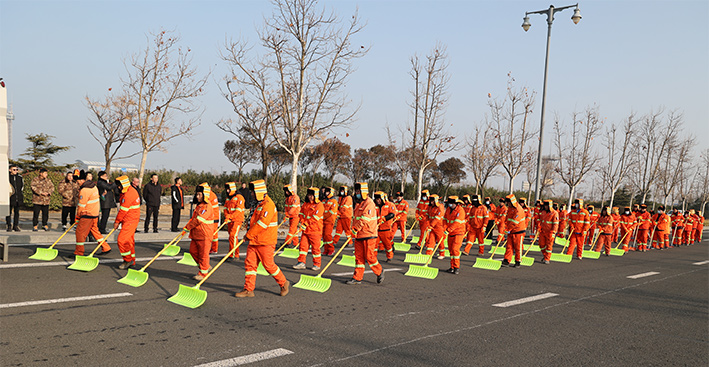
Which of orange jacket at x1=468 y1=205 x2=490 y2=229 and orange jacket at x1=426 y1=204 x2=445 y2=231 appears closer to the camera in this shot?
orange jacket at x1=426 y1=204 x2=445 y2=231

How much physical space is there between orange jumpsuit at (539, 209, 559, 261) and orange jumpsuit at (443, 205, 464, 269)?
12.7 ft

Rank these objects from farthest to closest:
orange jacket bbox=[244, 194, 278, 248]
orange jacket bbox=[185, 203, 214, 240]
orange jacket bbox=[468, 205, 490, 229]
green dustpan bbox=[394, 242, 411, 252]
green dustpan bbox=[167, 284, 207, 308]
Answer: green dustpan bbox=[394, 242, 411, 252] → orange jacket bbox=[468, 205, 490, 229] → orange jacket bbox=[185, 203, 214, 240] → orange jacket bbox=[244, 194, 278, 248] → green dustpan bbox=[167, 284, 207, 308]

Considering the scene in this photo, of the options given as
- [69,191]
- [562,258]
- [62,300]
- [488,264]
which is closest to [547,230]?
[562,258]

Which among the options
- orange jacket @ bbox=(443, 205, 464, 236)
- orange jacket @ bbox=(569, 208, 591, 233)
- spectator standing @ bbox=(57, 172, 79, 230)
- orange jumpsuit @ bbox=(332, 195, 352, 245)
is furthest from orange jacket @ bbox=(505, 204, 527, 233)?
spectator standing @ bbox=(57, 172, 79, 230)

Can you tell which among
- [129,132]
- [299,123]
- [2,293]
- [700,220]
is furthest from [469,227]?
[700,220]

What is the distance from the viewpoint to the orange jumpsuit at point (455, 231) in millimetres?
11078

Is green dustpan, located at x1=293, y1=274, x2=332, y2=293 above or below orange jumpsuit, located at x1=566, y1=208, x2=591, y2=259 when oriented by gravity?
below

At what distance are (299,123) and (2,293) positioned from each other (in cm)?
1225

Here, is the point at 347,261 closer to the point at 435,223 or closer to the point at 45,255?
the point at 435,223

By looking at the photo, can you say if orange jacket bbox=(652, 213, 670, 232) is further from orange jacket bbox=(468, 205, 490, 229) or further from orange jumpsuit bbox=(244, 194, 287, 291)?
orange jumpsuit bbox=(244, 194, 287, 291)

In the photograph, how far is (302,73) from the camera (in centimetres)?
1802

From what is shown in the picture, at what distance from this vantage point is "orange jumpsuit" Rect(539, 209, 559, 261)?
1385 centimetres

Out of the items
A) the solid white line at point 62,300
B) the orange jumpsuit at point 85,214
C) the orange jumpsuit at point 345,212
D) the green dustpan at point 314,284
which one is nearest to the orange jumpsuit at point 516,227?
the orange jumpsuit at point 345,212

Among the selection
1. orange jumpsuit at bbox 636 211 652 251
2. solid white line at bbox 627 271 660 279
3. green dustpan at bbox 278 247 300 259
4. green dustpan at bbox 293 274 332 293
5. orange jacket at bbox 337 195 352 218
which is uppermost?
orange jacket at bbox 337 195 352 218
